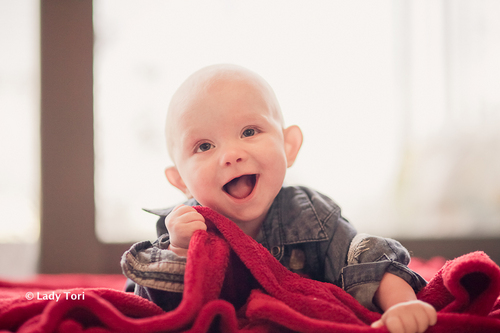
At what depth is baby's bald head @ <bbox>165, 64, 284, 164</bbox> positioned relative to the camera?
692 millimetres

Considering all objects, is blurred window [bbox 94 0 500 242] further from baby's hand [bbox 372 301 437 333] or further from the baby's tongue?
baby's hand [bbox 372 301 437 333]

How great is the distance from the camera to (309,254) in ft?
2.43

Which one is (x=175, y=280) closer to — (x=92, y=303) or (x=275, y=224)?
(x=92, y=303)

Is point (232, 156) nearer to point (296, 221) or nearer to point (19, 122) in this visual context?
point (296, 221)

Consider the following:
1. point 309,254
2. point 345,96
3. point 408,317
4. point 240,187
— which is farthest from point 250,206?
point 345,96

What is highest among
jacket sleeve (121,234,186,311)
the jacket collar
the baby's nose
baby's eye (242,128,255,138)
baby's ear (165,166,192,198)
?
baby's eye (242,128,255,138)

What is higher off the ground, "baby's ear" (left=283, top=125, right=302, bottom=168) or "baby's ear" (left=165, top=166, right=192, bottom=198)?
"baby's ear" (left=283, top=125, right=302, bottom=168)

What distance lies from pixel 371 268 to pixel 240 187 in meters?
0.28

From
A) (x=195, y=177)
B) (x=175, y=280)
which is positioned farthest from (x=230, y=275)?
(x=195, y=177)

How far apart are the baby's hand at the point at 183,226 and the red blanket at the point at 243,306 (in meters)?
0.03

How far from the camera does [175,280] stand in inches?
22.4

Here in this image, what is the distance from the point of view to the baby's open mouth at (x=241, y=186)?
0.70 m

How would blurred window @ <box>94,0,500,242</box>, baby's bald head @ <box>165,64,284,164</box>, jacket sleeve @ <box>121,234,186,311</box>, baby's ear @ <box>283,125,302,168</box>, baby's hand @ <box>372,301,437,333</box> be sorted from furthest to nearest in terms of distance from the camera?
blurred window @ <box>94,0,500,242</box> → baby's ear @ <box>283,125,302,168</box> → baby's bald head @ <box>165,64,284,164</box> → jacket sleeve @ <box>121,234,186,311</box> → baby's hand @ <box>372,301,437,333</box>

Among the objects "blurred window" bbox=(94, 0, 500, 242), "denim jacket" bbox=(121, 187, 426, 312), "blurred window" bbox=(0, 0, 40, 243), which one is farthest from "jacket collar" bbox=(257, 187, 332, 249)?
"blurred window" bbox=(0, 0, 40, 243)
